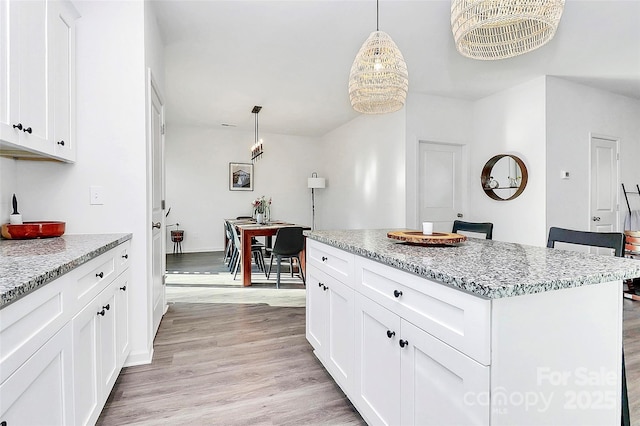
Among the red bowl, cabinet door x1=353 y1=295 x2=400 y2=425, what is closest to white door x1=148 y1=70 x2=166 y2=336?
the red bowl

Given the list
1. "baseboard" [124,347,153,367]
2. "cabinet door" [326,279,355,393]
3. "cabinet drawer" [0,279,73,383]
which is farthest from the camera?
"baseboard" [124,347,153,367]

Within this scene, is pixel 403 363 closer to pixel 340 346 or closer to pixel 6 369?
pixel 340 346

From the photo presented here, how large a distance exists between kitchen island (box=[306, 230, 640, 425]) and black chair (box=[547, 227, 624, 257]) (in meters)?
0.22

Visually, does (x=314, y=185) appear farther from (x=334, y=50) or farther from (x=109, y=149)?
(x=109, y=149)

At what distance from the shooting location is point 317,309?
210 cm

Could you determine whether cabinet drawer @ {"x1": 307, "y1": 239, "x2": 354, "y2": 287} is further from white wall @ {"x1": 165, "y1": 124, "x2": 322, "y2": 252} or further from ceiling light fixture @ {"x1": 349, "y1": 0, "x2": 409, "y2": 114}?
white wall @ {"x1": 165, "y1": 124, "x2": 322, "y2": 252}

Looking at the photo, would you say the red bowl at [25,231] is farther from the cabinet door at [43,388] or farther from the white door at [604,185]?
the white door at [604,185]

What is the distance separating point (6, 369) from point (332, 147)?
671 cm

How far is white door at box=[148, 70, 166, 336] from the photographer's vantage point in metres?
2.48

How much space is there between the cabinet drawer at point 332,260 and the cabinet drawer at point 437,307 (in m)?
0.21

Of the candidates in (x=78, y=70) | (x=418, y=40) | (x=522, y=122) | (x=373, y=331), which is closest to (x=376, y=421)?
(x=373, y=331)

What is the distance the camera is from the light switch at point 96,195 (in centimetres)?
205

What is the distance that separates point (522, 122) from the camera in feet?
13.6

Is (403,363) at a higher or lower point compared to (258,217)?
lower
